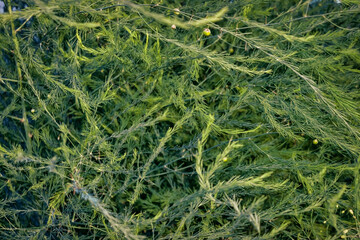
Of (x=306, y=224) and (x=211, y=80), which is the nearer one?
(x=306, y=224)

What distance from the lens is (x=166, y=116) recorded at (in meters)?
0.94

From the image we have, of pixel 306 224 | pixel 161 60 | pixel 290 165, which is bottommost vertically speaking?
pixel 306 224

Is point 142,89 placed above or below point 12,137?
above

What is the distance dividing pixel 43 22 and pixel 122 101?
0.32 m

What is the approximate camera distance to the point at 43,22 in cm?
82

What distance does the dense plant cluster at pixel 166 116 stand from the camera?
0.75 meters

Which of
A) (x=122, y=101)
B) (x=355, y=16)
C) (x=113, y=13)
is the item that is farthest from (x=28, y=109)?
(x=355, y=16)

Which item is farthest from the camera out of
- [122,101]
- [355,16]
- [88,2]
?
[355,16]

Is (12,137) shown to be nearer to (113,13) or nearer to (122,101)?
(122,101)

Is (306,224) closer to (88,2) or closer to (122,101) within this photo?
(122,101)

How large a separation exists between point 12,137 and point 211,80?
2.32 feet

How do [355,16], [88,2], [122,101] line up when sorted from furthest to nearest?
[355,16] < [122,101] < [88,2]

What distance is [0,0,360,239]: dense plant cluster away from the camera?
29.6 inches

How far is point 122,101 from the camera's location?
36.5 inches
